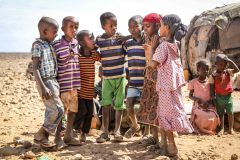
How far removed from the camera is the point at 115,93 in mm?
4887

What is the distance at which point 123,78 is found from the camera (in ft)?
16.0

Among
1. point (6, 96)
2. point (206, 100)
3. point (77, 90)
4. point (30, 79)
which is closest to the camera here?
point (77, 90)

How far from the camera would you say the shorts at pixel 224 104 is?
5.59 m

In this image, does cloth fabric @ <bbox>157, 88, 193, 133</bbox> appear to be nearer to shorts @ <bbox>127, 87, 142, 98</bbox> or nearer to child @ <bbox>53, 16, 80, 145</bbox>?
shorts @ <bbox>127, 87, 142, 98</bbox>

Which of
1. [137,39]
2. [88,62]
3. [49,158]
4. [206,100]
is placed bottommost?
[49,158]

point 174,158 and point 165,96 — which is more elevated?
point 165,96

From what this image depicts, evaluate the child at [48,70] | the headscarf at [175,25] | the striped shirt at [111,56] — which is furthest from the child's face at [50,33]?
the headscarf at [175,25]

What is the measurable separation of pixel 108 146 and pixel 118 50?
1339 mm

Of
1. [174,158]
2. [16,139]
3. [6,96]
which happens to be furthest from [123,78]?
[6,96]

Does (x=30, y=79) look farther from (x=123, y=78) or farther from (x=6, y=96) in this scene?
(x=123, y=78)

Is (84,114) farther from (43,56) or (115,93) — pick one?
(43,56)

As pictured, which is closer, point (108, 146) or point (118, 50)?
point (108, 146)

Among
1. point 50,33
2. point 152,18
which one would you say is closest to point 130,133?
point 152,18

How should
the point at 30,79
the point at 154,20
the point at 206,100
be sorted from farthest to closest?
the point at 30,79 → the point at 206,100 → the point at 154,20
